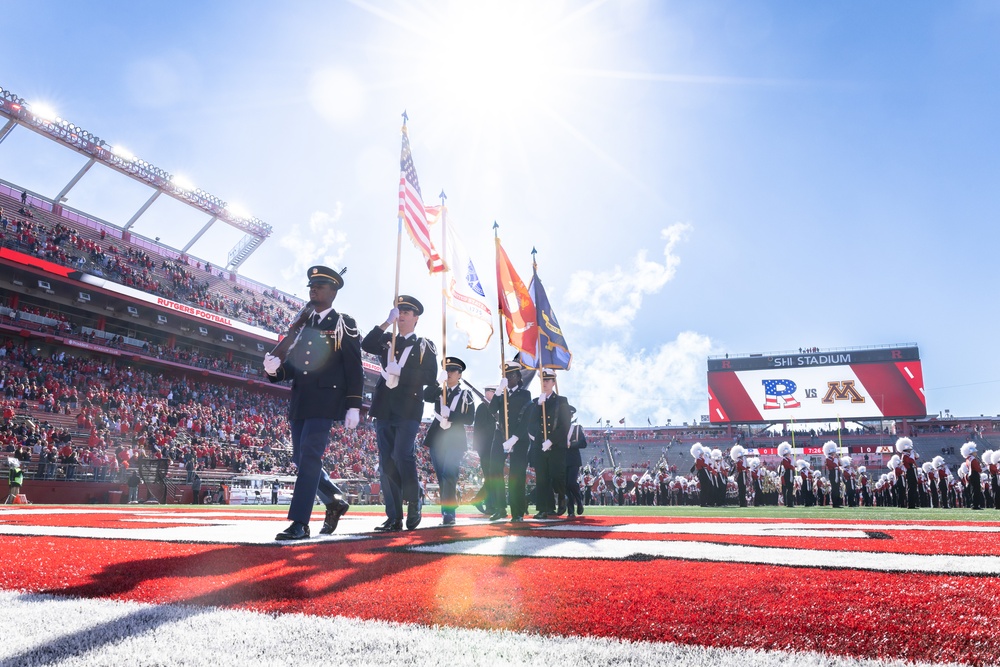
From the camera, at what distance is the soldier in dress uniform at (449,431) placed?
7574 millimetres

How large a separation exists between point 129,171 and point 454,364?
4136 cm

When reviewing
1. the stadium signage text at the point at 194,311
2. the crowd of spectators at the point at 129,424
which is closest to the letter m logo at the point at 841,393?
the crowd of spectators at the point at 129,424

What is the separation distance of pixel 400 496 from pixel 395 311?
1.88m

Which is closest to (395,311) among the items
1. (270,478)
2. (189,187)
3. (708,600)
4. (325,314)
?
(325,314)

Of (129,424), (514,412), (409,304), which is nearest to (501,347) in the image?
(514,412)

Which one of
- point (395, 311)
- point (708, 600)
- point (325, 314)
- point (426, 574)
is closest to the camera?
point (708, 600)

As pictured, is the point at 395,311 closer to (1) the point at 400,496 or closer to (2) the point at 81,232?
(1) the point at 400,496

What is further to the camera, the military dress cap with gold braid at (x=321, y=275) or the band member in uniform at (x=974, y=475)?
the band member in uniform at (x=974, y=475)

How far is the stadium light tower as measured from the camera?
118ft

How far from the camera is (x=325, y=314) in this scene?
544 cm

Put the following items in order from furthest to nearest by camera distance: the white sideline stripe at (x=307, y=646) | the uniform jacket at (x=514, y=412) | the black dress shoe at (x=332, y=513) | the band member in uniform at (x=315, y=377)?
1. the uniform jacket at (x=514, y=412)
2. the black dress shoe at (x=332, y=513)
3. the band member in uniform at (x=315, y=377)
4. the white sideline stripe at (x=307, y=646)

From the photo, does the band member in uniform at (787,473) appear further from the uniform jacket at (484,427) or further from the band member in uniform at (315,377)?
the band member in uniform at (315,377)

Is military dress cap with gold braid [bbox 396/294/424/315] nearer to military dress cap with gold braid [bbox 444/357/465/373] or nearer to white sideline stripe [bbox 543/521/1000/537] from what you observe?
military dress cap with gold braid [bbox 444/357/465/373]

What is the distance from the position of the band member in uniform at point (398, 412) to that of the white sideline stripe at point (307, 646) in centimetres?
443
